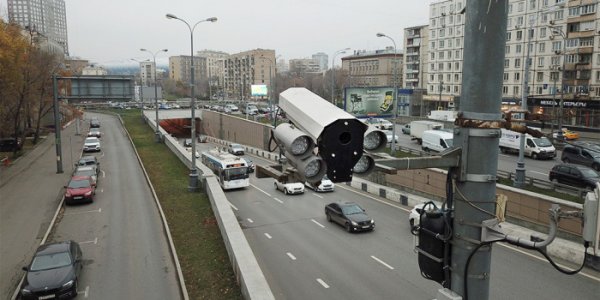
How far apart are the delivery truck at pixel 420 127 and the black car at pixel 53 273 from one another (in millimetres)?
33824

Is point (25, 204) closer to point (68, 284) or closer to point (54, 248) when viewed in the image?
point (54, 248)

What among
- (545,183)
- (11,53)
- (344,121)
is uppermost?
(11,53)

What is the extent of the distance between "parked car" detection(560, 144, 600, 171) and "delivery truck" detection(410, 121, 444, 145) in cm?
1272

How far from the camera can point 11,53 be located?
28.8 metres

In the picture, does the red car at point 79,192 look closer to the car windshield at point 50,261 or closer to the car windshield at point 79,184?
the car windshield at point 79,184

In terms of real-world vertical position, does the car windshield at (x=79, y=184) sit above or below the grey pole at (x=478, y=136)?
below

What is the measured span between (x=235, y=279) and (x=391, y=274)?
5.10m

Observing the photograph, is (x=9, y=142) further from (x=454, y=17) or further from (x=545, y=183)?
(x=454, y=17)

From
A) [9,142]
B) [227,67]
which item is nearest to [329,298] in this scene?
[9,142]

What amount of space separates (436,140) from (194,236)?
26.0 m

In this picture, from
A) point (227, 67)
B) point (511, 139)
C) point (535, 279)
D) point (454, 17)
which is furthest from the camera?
point (227, 67)

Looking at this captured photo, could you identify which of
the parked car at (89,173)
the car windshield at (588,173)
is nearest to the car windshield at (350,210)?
the car windshield at (588,173)

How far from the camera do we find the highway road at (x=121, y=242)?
13352 millimetres

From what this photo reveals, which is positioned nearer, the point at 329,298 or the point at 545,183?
the point at 329,298
